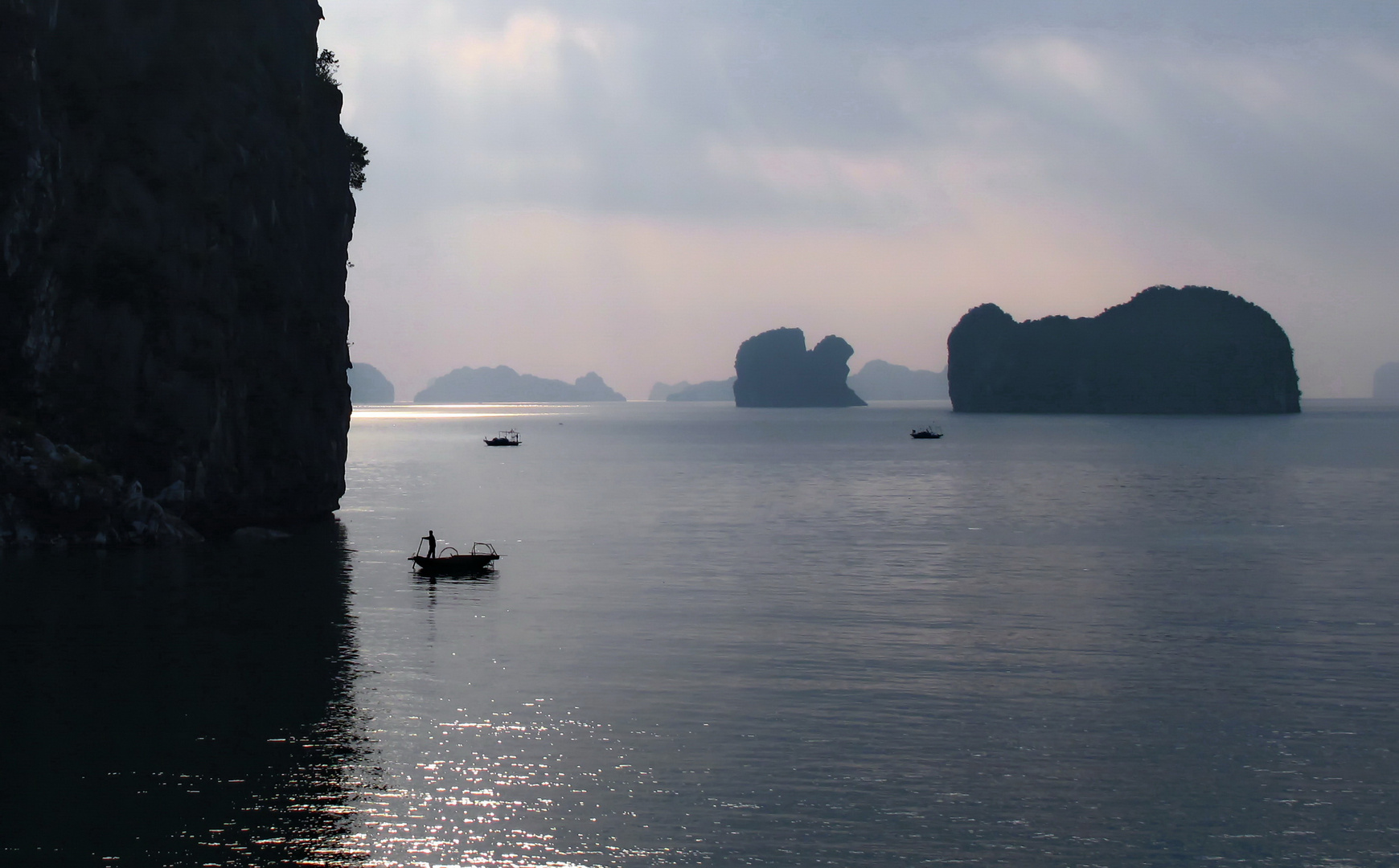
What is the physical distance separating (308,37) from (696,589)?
45218 mm

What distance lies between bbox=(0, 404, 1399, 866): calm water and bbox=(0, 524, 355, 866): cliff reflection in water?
109 millimetres

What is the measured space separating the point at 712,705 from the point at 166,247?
144 feet

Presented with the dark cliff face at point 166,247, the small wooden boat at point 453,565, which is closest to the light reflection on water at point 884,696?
the small wooden boat at point 453,565

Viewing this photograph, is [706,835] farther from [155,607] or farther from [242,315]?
[242,315]

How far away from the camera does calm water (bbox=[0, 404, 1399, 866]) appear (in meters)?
19.4

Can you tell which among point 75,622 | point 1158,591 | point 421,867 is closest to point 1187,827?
point 421,867

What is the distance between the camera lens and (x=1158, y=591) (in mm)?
45844

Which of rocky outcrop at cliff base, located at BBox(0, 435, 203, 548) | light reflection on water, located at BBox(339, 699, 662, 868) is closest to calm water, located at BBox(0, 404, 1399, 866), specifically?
light reflection on water, located at BBox(339, 699, 662, 868)

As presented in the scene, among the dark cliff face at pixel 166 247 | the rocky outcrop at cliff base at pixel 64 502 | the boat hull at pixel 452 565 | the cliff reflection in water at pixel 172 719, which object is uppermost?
the dark cliff face at pixel 166 247

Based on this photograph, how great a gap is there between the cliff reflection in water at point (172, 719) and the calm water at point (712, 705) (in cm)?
11

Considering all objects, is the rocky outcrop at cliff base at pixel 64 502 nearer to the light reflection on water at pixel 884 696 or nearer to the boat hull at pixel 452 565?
the light reflection on water at pixel 884 696

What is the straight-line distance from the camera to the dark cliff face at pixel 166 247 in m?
53.8

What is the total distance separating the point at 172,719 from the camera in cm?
2609

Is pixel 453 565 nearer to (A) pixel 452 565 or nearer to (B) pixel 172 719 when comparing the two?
(A) pixel 452 565
